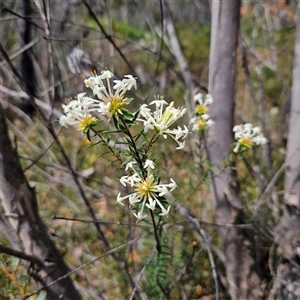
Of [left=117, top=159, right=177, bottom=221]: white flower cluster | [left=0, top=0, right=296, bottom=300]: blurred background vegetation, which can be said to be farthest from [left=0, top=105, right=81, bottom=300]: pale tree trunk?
[left=117, top=159, right=177, bottom=221]: white flower cluster

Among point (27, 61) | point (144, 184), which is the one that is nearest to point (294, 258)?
point (144, 184)

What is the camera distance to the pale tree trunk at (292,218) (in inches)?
51.4

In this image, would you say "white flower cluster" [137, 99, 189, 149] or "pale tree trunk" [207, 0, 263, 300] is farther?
"pale tree trunk" [207, 0, 263, 300]

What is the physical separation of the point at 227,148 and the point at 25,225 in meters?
0.70

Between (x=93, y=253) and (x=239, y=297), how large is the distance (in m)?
0.70

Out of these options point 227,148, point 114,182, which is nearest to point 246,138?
point 227,148

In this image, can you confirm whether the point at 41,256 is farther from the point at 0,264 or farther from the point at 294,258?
the point at 294,258

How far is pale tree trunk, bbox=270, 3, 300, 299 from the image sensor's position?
4.28ft

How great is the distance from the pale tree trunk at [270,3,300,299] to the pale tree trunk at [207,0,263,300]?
13cm

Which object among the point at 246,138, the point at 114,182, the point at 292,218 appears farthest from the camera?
the point at 114,182

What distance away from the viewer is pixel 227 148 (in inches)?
56.7

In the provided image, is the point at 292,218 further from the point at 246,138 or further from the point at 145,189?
the point at 145,189

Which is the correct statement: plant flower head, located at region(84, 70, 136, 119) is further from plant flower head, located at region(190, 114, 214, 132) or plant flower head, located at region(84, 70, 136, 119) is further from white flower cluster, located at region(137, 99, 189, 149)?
plant flower head, located at region(190, 114, 214, 132)

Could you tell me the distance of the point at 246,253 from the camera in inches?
58.2
